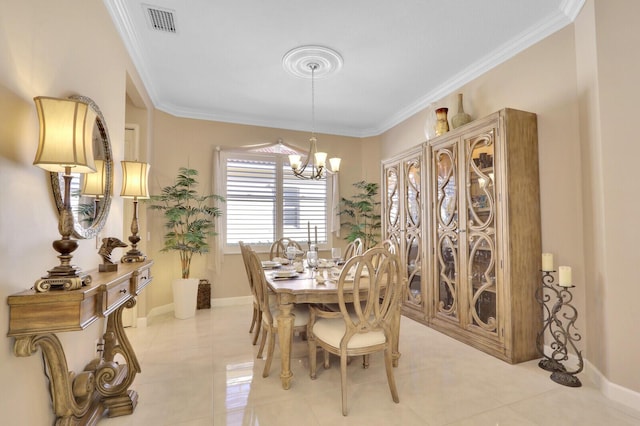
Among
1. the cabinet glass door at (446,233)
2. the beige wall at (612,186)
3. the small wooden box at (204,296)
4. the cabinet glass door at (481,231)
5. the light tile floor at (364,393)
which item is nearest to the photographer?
the light tile floor at (364,393)

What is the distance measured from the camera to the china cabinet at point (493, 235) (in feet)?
8.75

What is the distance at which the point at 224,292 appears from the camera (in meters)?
4.69

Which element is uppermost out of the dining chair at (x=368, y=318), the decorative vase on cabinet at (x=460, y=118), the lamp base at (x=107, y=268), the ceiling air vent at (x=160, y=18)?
the ceiling air vent at (x=160, y=18)

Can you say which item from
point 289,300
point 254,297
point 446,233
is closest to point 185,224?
point 254,297

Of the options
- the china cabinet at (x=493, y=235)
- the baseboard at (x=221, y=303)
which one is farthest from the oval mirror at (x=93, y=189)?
the china cabinet at (x=493, y=235)

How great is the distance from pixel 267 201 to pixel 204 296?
67.3 inches

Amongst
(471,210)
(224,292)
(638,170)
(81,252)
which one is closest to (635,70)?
(638,170)

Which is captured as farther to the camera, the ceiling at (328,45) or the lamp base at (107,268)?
the ceiling at (328,45)

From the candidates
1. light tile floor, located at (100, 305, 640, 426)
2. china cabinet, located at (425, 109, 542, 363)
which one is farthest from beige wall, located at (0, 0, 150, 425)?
china cabinet, located at (425, 109, 542, 363)

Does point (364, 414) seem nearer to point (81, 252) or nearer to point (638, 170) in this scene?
point (81, 252)

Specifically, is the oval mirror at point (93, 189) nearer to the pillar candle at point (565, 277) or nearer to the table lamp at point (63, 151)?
the table lamp at point (63, 151)

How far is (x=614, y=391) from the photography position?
6.86 ft

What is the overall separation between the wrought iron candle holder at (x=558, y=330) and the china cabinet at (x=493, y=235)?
0.08 metres

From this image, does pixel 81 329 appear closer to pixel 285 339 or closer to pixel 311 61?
pixel 285 339
